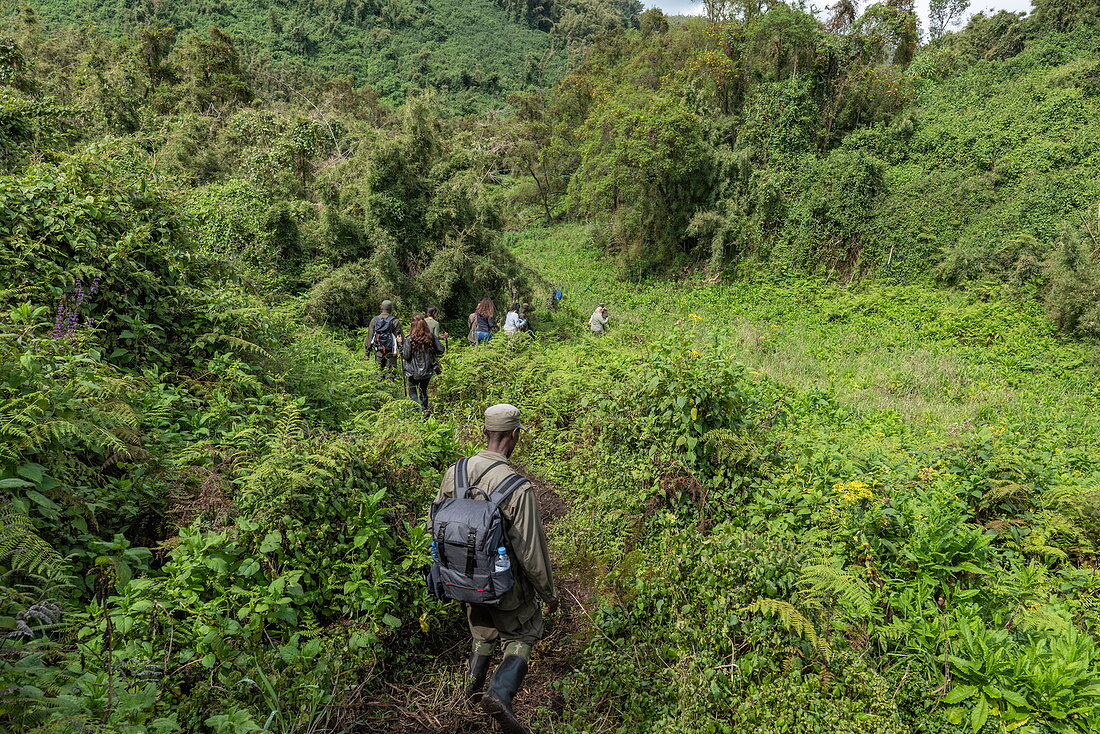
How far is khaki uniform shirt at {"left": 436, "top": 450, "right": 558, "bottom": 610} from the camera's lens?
9.82 feet

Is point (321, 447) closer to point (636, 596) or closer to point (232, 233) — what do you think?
point (636, 596)

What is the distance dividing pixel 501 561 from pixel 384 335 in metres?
6.84

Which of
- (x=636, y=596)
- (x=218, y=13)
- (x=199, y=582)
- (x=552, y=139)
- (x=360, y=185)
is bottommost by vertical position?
(x=636, y=596)

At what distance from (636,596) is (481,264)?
1027cm

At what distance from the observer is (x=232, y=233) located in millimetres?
11398

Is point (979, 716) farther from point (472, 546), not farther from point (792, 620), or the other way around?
point (472, 546)

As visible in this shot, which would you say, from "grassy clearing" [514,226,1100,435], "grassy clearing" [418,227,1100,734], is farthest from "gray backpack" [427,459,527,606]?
"grassy clearing" [514,226,1100,435]

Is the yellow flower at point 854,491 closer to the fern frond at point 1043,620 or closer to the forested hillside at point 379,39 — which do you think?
the fern frond at point 1043,620

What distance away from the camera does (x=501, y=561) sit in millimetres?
2861

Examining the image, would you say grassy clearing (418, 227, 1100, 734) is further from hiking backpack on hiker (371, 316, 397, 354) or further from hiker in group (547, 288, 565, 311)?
hiker in group (547, 288, 565, 311)

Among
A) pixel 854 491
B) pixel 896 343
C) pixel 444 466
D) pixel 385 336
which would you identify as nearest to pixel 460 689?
pixel 444 466

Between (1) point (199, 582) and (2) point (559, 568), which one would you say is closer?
(1) point (199, 582)

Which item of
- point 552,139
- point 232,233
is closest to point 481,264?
point 232,233

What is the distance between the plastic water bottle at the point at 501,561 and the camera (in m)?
2.85
